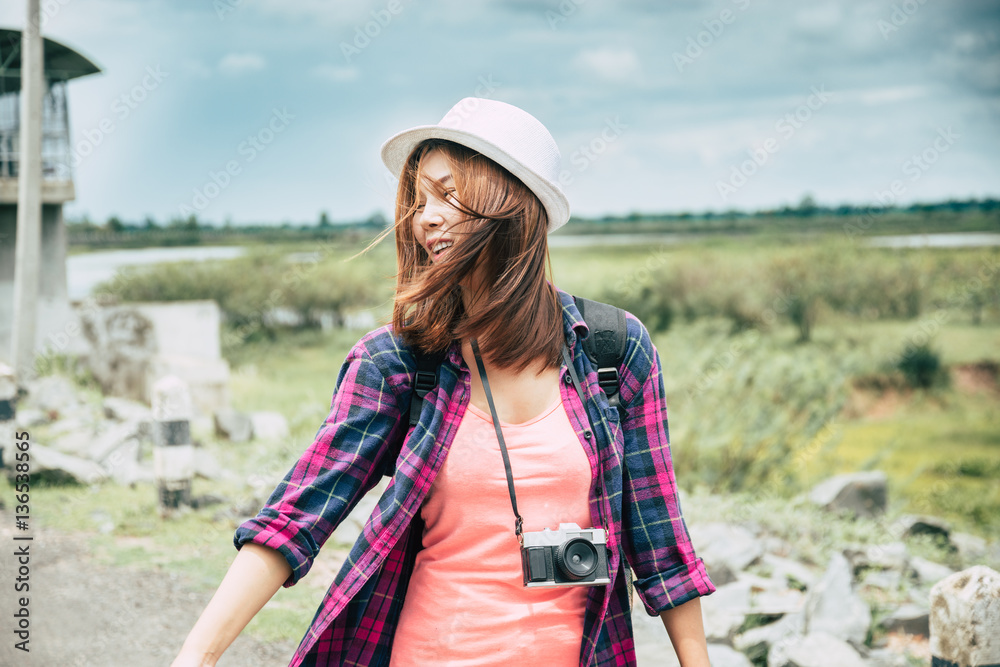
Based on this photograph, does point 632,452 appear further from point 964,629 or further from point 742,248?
point 742,248

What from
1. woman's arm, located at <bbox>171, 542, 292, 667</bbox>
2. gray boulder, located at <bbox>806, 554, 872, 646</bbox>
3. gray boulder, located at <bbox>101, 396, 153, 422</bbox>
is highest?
woman's arm, located at <bbox>171, 542, 292, 667</bbox>

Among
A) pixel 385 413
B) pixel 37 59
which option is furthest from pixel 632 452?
pixel 37 59

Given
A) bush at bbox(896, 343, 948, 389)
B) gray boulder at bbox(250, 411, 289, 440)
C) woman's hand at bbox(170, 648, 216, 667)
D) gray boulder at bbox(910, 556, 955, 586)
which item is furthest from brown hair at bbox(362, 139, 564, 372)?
bush at bbox(896, 343, 948, 389)

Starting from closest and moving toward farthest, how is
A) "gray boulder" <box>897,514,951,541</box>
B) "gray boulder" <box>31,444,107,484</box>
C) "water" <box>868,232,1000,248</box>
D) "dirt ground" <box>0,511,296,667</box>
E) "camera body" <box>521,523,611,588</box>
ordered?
"camera body" <box>521,523,611,588</box> < "dirt ground" <box>0,511,296,667</box> < "gray boulder" <box>31,444,107,484</box> < "gray boulder" <box>897,514,951,541</box> < "water" <box>868,232,1000,248</box>

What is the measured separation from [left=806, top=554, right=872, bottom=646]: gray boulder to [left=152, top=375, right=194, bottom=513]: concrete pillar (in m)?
3.45

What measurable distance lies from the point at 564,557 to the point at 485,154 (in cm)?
71

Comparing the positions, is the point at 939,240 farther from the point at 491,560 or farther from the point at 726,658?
the point at 491,560

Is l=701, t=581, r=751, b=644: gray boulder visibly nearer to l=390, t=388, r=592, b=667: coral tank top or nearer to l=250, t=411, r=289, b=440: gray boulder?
l=390, t=388, r=592, b=667: coral tank top

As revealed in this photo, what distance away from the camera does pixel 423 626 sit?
138cm

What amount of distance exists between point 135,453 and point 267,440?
983 mm

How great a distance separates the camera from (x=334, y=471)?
1340mm

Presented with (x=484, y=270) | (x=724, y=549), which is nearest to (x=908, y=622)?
(x=724, y=549)

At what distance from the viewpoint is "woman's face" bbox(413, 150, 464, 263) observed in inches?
55.2

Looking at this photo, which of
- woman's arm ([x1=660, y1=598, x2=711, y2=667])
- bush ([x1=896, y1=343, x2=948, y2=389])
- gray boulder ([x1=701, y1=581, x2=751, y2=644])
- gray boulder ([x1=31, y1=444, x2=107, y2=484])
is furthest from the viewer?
bush ([x1=896, y1=343, x2=948, y2=389])
